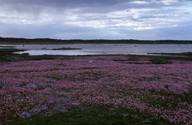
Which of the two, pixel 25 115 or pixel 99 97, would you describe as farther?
pixel 99 97

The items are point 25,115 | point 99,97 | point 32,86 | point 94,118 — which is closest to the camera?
point 94,118

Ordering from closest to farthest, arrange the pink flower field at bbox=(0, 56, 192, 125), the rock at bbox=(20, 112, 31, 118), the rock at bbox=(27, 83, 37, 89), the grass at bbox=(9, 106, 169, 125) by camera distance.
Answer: the grass at bbox=(9, 106, 169, 125) < the rock at bbox=(20, 112, 31, 118) < the pink flower field at bbox=(0, 56, 192, 125) < the rock at bbox=(27, 83, 37, 89)

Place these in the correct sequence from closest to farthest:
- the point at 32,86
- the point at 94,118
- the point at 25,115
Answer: the point at 94,118, the point at 25,115, the point at 32,86

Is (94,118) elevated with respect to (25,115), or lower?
elevated

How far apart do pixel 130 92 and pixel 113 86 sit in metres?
2.53

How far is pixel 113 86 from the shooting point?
83.3ft

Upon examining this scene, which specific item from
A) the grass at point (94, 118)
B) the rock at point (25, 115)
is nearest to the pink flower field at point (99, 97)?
the rock at point (25, 115)

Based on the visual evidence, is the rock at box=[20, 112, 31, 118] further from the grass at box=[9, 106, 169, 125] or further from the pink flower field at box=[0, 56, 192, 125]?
the grass at box=[9, 106, 169, 125]

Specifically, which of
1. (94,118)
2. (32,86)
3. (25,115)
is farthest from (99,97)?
(32,86)

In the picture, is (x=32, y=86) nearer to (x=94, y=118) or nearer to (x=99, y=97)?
(x=99, y=97)

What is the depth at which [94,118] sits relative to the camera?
15.5 metres

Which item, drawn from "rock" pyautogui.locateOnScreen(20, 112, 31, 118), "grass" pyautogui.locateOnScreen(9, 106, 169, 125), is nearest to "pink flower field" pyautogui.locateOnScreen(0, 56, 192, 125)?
"rock" pyautogui.locateOnScreen(20, 112, 31, 118)

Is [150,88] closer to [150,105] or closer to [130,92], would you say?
[130,92]

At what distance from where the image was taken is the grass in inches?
584
